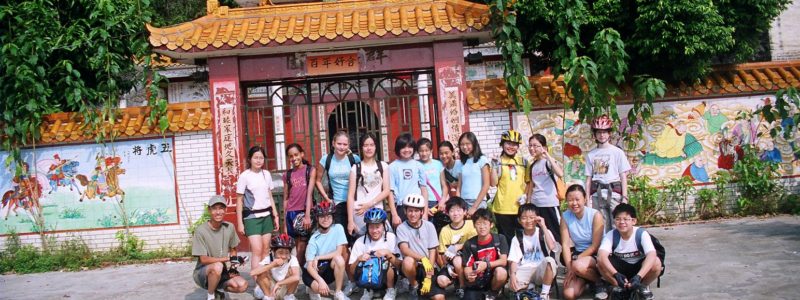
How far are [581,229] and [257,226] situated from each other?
3.02 m

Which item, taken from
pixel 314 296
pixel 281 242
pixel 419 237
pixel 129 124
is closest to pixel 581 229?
pixel 419 237

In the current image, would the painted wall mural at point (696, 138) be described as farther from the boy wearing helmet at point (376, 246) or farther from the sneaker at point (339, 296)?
the sneaker at point (339, 296)

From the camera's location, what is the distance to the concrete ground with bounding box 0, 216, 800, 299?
582 cm

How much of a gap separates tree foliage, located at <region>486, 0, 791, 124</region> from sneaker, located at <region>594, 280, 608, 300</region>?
10.6 ft

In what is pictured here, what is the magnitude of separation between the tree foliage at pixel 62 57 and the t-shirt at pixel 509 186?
17.5ft

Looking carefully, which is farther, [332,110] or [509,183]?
[332,110]

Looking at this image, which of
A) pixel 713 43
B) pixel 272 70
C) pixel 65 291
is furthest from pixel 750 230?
pixel 65 291

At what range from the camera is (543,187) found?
6.52 m

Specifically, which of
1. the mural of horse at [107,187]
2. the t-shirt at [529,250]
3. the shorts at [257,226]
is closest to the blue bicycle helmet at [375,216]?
the shorts at [257,226]

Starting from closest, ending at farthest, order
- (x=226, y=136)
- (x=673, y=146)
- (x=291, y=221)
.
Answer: (x=291, y=221)
(x=226, y=136)
(x=673, y=146)

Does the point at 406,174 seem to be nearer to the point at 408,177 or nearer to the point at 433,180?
the point at 408,177

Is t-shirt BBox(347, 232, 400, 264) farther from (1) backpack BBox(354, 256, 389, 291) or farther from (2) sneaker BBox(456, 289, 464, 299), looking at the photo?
(2) sneaker BBox(456, 289, 464, 299)

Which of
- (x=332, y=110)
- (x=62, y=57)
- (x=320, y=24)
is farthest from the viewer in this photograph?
(x=332, y=110)

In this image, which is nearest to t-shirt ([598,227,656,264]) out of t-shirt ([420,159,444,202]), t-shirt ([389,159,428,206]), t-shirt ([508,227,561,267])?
t-shirt ([508,227,561,267])
